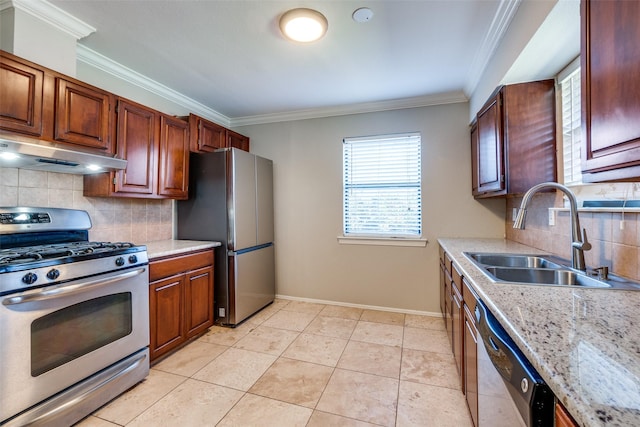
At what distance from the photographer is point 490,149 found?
226 cm

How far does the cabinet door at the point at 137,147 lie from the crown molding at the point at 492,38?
2.77 meters

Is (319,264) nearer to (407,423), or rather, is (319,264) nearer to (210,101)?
(407,423)

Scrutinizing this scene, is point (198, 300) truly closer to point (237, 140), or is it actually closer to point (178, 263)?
point (178, 263)

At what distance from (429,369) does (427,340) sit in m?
0.48

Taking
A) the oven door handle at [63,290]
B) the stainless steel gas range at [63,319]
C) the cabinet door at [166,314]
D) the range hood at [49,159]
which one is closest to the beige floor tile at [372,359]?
the cabinet door at [166,314]

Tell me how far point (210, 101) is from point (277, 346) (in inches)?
110

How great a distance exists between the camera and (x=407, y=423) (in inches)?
62.5

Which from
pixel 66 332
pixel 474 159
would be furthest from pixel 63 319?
pixel 474 159

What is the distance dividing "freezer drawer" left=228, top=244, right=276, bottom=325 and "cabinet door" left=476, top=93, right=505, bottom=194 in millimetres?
2442

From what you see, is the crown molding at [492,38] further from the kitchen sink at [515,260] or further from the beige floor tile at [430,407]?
the beige floor tile at [430,407]

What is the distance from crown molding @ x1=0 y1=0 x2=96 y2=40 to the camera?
5.45 ft

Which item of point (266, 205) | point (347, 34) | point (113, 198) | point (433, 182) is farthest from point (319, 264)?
point (347, 34)

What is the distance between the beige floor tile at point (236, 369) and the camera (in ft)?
6.48

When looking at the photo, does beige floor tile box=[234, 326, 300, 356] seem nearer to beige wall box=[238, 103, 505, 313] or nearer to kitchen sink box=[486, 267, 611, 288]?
beige wall box=[238, 103, 505, 313]
